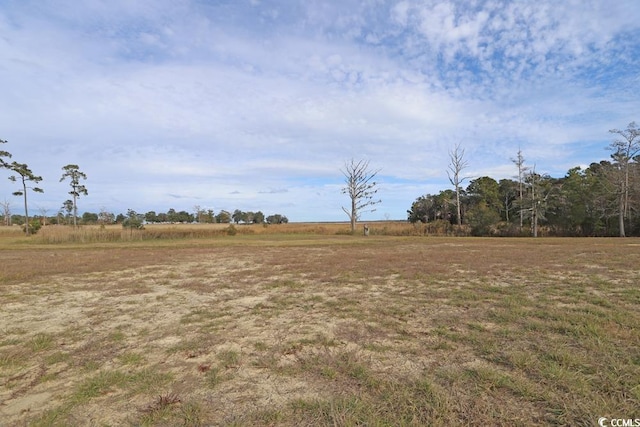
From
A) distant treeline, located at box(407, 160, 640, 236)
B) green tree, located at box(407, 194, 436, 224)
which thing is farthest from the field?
green tree, located at box(407, 194, 436, 224)

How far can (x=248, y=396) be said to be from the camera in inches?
110

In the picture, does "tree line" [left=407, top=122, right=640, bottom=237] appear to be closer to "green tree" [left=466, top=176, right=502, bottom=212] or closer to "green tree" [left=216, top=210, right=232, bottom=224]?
"green tree" [left=466, top=176, right=502, bottom=212]

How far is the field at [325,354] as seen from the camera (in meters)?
2.52

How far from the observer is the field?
99.3 inches

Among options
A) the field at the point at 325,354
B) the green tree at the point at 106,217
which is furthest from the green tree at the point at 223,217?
the field at the point at 325,354

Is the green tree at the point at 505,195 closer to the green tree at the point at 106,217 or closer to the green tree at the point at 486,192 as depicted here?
the green tree at the point at 486,192

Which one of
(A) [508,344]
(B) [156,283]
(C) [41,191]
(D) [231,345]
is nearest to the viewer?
(A) [508,344]

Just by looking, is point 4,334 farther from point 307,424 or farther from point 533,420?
point 533,420

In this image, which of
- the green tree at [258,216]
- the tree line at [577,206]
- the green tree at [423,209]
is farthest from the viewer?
the green tree at [258,216]

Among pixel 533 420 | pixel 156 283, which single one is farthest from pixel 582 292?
pixel 156 283

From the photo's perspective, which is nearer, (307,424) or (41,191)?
(307,424)

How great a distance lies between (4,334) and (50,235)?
1058 inches

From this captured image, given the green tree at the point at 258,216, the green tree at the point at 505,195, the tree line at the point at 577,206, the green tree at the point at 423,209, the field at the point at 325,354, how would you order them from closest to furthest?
the field at the point at 325,354, the tree line at the point at 577,206, the green tree at the point at 505,195, the green tree at the point at 423,209, the green tree at the point at 258,216

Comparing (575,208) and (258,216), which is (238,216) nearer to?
(258,216)
